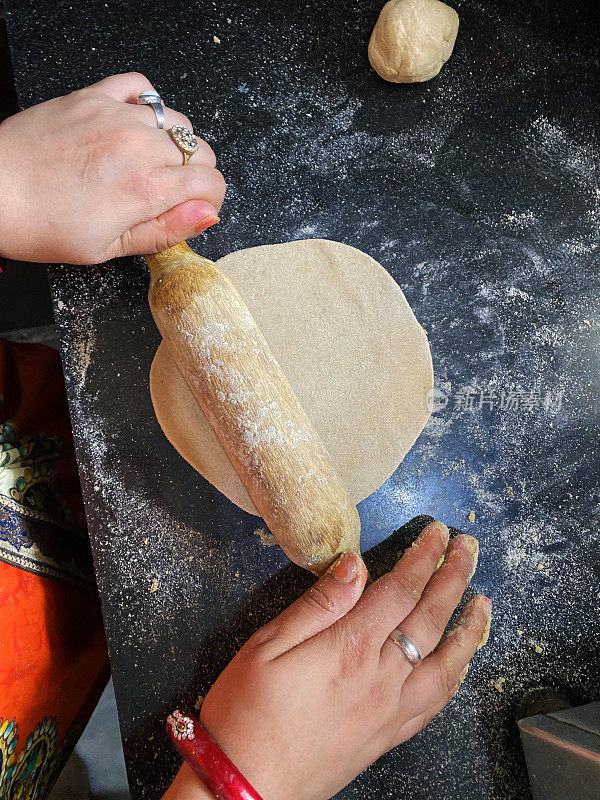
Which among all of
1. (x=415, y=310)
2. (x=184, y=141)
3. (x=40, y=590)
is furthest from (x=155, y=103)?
(x=40, y=590)

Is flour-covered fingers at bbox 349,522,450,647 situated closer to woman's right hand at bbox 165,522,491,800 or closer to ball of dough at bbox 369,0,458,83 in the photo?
woman's right hand at bbox 165,522,491,800

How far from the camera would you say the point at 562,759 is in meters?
1.01

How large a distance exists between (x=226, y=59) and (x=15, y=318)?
4.08 feet

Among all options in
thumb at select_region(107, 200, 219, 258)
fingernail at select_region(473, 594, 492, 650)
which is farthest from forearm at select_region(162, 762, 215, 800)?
thumb at select_region(107, 200, 219, 258)

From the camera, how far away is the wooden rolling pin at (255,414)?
0.98 m

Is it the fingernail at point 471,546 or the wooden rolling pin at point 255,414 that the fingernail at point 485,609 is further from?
the wooden rolling pin at point 255,414

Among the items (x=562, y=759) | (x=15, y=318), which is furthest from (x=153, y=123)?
(x=562, y=759)

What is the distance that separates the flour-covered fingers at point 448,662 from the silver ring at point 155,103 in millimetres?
1191

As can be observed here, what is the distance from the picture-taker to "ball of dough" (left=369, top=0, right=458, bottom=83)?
4.00 ft

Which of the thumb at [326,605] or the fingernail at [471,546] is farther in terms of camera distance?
the fingernail at [471,546]

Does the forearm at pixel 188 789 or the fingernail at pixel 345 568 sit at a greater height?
the fingernail at pixel 345 568

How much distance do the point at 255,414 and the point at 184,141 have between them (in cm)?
57

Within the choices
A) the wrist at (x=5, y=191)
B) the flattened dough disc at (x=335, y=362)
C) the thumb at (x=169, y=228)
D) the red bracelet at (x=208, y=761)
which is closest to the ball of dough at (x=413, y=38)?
the flattened dough disc at (x=335, y=362)

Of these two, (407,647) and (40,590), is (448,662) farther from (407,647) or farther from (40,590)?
(40,590)
